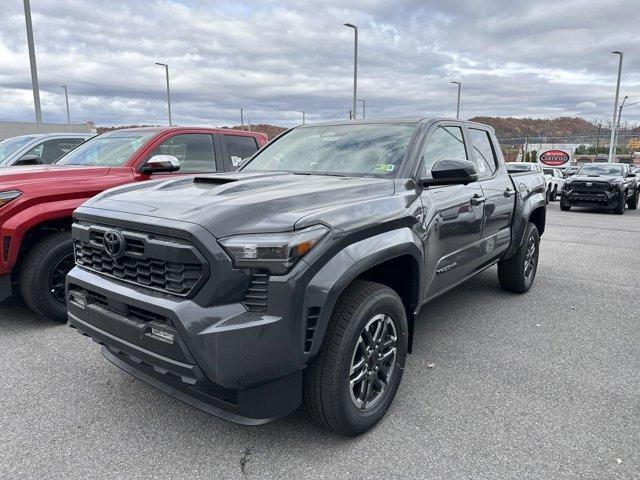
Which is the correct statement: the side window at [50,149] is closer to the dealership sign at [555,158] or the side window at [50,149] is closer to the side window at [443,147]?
the side window at [443,147]

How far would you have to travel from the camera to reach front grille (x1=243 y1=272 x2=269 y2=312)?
228 cm

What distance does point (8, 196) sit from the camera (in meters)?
4.09

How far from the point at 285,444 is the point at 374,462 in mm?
499

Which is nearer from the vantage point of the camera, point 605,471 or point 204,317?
point 204,317

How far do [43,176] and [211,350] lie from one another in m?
3.24

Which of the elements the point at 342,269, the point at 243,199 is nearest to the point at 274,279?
the point at 342,269

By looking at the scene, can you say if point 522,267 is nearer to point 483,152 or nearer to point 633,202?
point 483,152

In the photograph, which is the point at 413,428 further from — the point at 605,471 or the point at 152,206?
the point at 152,206

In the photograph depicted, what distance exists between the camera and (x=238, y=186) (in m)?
2.96

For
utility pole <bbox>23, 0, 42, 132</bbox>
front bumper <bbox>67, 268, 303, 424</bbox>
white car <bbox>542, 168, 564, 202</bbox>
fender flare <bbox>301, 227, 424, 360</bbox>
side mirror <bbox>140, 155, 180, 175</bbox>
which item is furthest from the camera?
white car <bbox>542, 168, 564, 202</bbox>

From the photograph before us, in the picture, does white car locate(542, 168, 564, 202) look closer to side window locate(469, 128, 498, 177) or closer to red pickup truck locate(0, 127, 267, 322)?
side window locate(469, 128, 498, 177)

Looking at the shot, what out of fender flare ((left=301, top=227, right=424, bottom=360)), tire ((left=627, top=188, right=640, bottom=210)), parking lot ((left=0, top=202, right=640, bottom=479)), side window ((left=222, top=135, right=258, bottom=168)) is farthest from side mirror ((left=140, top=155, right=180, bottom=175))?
tire ((left=627, top=188, right=640, bottom=210))

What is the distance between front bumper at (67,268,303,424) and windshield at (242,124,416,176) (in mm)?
1604

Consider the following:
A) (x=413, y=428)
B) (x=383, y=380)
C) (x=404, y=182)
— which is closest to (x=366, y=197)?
(x=404, y=182)
